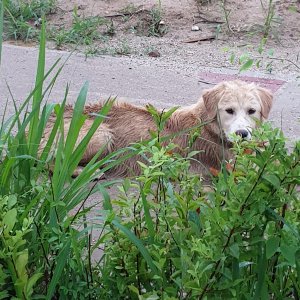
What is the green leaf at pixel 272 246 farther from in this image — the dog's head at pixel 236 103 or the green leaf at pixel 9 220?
the dog's head at pixel 236 103

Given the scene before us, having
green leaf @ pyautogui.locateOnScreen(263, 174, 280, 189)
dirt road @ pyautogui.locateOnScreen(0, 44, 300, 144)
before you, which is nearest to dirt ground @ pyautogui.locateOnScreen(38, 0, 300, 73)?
dirt road @ pyautogui.locateOnScreen(0, 44, 300, 144)

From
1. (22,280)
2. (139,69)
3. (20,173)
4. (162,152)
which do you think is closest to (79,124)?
(20,173)

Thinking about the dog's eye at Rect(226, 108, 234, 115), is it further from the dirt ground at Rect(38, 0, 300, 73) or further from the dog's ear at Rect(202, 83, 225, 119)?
the dirt ground at Rect(38, 0, 300, 73)

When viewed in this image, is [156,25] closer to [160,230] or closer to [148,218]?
[160,230]

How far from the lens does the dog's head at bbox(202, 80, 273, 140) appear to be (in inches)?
229

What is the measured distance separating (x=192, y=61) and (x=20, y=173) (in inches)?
204

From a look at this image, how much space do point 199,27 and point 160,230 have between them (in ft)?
21.2

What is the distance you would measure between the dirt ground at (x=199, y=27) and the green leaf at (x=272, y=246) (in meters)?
5.63

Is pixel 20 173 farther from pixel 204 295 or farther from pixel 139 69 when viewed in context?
pixel 139 69

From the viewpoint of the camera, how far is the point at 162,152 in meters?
3.01

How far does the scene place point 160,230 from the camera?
3.15 metres

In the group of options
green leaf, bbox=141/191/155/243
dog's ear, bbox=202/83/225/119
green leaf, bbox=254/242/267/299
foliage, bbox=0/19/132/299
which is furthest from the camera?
dog's ear, bbox=202/83/225/119

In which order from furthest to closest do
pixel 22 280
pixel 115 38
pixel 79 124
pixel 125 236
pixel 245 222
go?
pixel 115 38 < pixel 79 124 < pixel 125 236 < pixel 22 280 < pixel 245 222

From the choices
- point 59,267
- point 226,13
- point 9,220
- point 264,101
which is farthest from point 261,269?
point 226,13
